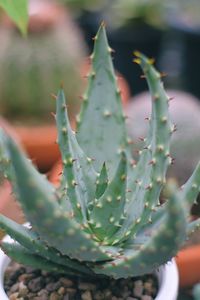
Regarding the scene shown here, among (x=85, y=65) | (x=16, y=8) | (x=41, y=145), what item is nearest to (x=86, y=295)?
(x=16, y=8)

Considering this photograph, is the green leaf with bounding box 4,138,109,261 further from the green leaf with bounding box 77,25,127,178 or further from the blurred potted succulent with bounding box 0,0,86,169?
the blurred potted succulent with bounding box 0,0,86,169

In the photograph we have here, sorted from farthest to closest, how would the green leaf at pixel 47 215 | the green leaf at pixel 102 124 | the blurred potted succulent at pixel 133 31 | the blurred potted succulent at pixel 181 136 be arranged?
the blurred potted succulent at pixel 133 31 < the blurred potted succulent at pixel 181 136 < the green leaf at pixel 102 124 < the green leaf at pixel 47 215

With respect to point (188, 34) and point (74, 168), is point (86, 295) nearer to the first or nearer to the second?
point (74, 168)

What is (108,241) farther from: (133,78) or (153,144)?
(133,78)

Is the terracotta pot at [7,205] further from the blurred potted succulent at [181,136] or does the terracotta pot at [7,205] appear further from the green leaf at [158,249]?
the green leaf at [158,249]

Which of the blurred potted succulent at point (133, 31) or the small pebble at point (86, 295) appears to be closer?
the small pebble at point (86, 295)

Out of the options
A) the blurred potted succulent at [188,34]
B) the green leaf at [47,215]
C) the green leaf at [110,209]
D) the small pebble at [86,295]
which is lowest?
the small pebble at [86,295]

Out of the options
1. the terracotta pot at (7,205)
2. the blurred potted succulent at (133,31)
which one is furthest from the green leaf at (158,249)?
the blurred potted succulent at (133,31)
